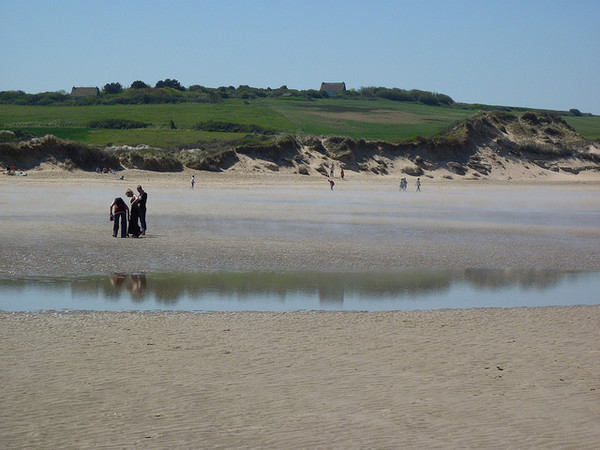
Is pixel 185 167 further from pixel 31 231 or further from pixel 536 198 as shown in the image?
pixel 31 231

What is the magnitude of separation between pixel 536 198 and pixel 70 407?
40.1m

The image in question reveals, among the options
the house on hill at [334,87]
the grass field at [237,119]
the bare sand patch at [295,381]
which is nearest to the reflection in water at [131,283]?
the bare sand patch at [295,381]

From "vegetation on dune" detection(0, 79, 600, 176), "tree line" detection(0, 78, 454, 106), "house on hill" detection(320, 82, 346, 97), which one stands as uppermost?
"house on hill" detection(320, 82, 346, 97)

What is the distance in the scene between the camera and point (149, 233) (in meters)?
21.6

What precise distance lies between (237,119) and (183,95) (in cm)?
3600

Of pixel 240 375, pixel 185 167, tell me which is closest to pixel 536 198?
pixel 185 167

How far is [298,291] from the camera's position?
13398 millimetres

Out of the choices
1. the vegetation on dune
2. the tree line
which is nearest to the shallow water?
the vegetation on dune

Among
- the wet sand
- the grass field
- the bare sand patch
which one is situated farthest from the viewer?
the grass field

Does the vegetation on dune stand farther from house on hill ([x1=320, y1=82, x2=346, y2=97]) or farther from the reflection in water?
house on hill ([x1=320, y1=82, x2=346, y2=97])

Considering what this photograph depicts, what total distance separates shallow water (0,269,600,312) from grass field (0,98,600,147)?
49.9 m

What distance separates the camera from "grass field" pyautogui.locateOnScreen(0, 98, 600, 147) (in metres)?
72.9

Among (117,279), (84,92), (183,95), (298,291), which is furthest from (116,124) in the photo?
(298,291)

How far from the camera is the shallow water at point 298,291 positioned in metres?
12.0
